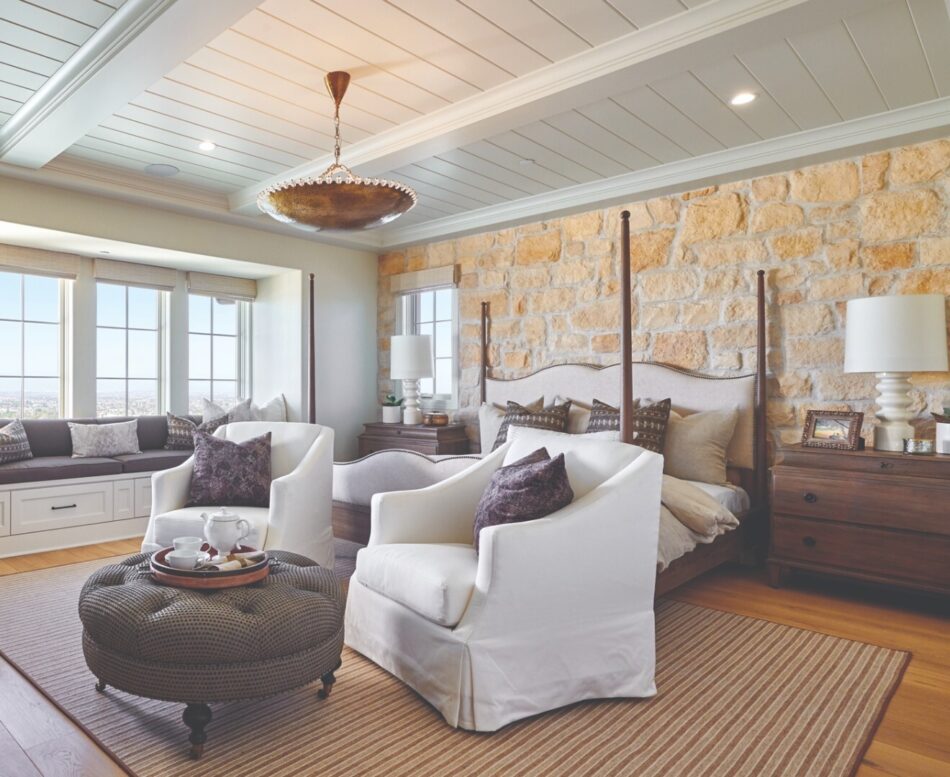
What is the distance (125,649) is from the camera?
6.29 feet

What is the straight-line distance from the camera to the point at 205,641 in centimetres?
186

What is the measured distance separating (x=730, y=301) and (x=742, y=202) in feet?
2.04

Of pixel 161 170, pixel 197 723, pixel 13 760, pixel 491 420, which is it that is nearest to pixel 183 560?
pixel 197 723

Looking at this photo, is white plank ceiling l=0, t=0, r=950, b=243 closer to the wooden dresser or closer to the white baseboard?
the wooden dresser

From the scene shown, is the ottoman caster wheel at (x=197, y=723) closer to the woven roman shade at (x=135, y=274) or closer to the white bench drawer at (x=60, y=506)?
the white bench drawer at (x=60, y=506)

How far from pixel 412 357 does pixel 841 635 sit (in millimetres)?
3561

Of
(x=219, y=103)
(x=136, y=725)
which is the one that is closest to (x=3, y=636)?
(x=136, y=725)

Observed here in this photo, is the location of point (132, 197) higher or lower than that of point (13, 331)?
higher

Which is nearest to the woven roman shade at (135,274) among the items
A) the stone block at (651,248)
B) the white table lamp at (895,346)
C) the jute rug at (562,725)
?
the jute rug at (562,725)

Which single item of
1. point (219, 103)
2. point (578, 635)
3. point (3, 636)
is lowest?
point (3, 636)

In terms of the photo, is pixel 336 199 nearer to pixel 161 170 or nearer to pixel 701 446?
pixel 161 170

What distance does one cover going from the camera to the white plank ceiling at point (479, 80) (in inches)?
99.0

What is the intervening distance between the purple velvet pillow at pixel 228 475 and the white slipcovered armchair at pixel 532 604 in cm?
124

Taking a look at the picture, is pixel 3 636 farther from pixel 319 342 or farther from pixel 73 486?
pixel 319 342
